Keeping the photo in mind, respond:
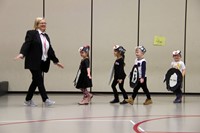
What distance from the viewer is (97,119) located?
586cm

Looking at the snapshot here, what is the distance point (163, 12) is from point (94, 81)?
2842 mm

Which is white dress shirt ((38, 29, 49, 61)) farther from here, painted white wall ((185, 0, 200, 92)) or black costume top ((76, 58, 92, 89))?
painted white wall ((185, 0, 200, 92))

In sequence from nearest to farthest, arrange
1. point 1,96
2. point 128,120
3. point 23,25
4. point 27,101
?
1. point 128,120
2. point 27,101
3. point 1,96
4. point 23,25

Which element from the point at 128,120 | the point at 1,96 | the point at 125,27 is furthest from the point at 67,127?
the point at 125,27

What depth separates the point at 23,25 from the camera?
1073 cm

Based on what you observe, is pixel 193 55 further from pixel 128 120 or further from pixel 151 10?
pixel 128 120

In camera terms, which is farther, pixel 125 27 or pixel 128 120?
pixel 125 27

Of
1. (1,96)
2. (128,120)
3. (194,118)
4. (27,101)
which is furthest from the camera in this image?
(1,96)

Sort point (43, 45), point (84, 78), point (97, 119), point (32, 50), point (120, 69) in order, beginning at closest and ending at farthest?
point (97, 119), point (32, 50), point (43, 45), point (84, 78), point (120, 69)

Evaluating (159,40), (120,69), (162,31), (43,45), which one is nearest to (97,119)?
(43,45)

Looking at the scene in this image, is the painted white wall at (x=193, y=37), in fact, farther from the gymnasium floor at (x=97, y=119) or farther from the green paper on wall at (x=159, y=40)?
the gymnasium floor at (x=97, y=119)

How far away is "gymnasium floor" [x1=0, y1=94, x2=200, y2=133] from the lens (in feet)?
16.1

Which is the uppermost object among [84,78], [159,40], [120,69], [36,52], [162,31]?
[162,31]

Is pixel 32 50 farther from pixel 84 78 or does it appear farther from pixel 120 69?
pixel 120 69
